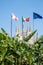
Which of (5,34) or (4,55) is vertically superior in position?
(5,34)

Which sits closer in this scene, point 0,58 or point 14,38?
point 0,58

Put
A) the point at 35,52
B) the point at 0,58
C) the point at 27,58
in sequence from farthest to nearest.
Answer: the point at 35,52 → the point at 27,58 → the point at 0,58

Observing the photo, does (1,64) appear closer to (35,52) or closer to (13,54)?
(13,54)

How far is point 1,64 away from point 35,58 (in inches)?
43.0

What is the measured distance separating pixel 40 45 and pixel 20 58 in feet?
4.07

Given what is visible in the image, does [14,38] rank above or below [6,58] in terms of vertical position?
above

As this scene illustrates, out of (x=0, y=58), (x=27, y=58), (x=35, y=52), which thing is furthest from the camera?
(x=35, y=52)

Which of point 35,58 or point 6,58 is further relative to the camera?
point 35,58

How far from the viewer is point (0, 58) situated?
6.49 m

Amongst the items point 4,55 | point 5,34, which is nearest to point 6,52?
point 4,55

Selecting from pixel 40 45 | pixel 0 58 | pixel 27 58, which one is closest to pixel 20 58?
pixel 27 58

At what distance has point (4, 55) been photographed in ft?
21.7

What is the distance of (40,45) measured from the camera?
26.2ft

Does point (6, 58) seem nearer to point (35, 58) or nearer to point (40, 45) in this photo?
point (35, 58)
